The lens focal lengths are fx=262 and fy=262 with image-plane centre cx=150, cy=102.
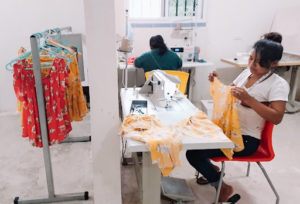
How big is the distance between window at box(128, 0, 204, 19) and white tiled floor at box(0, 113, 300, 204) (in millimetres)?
2241

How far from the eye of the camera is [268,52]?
1617 mm

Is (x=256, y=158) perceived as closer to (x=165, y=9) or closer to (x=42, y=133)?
(x=42, y=133)

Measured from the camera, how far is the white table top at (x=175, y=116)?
1.36 meters

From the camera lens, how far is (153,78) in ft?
6.41

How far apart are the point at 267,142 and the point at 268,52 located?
598mm

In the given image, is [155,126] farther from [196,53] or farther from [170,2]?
[170,2]

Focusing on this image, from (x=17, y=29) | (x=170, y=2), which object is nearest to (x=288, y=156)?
(x=170, y=2)

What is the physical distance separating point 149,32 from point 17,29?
6.12 feet

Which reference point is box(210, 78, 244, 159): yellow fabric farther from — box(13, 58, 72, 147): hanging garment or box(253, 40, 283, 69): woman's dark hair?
box(13, 58, 72, 147): hanging garment

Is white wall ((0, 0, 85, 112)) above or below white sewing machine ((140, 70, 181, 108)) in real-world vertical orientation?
above

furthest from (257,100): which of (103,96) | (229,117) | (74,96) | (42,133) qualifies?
(42,133)

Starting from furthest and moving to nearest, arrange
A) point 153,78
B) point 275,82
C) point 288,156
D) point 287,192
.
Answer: point 288,156, point 287,192, point 153,78, point 275,82

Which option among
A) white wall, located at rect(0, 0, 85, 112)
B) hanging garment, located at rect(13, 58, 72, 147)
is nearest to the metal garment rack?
hanging garment, located at rect(13, 58, 72, 147)

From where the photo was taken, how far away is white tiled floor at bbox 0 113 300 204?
2.13 metres
